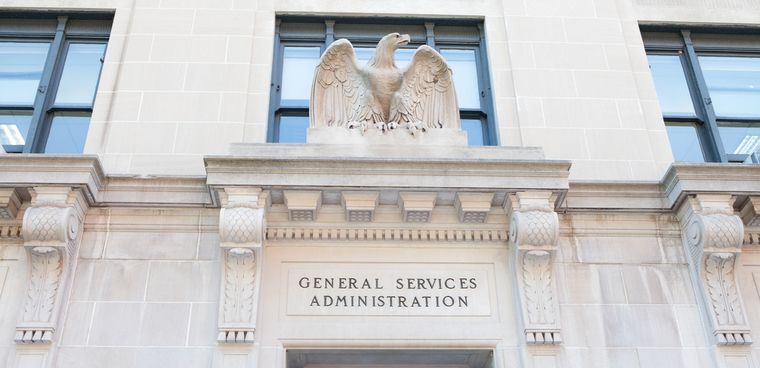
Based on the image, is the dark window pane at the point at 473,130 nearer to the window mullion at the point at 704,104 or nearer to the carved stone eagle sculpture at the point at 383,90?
the carved stone eagle sculpture at the point at 383,90

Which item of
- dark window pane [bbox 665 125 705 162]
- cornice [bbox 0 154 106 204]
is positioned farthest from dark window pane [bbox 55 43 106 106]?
dark window pane [bbox 665 125 705 162]

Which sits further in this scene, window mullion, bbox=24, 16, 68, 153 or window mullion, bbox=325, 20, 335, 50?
window mullion, bbox=325, 20, 335, 50

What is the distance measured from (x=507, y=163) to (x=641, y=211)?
2.04m

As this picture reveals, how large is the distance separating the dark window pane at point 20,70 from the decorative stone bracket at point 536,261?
723 cm

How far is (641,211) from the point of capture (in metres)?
9.36

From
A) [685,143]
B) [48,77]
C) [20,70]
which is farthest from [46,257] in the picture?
[685,143]

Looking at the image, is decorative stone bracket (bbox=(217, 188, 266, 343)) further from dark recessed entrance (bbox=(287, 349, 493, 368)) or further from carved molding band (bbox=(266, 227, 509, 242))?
dark recessed entrance (bbox=(287, 349, 493, 368))

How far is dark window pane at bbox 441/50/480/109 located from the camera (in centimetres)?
1114

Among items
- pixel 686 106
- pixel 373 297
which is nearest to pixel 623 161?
pixel 686 106

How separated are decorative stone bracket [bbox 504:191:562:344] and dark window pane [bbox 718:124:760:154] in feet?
12.5

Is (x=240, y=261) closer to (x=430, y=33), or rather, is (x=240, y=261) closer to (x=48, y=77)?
(x=48, y=77)

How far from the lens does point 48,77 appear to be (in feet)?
35.3

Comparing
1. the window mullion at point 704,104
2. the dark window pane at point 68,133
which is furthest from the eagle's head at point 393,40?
the window mullion at point 704,104

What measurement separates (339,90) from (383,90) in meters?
0.65
